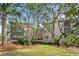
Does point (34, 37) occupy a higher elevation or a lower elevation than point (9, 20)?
lower

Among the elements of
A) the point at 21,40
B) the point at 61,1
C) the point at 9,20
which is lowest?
the point at 21,40

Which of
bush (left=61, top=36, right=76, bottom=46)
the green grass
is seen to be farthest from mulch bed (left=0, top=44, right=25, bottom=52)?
bush (left=61, top=36, right=76, bottom=46)

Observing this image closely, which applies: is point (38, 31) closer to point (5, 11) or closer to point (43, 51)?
point (43, 51)

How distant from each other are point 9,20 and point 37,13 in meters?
0.41

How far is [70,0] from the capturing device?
3.90 m

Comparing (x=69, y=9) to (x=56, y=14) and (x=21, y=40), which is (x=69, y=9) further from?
(x=21, y=40)

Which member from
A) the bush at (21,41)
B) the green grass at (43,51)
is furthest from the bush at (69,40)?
the bush at (21,41)

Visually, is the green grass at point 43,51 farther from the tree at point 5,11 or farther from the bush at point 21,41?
the tree at point 5,11

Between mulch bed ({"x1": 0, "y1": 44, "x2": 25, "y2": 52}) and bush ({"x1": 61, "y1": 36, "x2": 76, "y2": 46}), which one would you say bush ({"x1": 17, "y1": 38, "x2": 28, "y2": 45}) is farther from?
bush ({"x1": 61, "y1": 36, "x2": 76, "y2": 46})

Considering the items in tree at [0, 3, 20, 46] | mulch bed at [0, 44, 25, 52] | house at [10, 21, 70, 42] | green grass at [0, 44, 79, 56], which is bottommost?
green grass at [0, 44, 79, 56]

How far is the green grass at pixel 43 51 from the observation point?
387 cm

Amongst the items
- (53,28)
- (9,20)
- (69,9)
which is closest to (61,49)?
(53,28)

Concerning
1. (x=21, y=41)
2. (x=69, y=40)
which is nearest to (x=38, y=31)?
(x=21, y=41)

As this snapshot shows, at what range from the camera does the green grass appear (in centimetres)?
387
